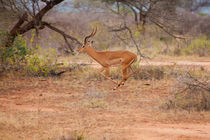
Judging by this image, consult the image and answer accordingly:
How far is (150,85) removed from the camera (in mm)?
10109

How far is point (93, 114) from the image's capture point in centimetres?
683

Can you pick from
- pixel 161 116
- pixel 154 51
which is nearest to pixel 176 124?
pixel 161 116

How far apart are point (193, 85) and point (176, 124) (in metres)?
1.39

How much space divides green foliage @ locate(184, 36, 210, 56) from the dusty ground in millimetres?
7850

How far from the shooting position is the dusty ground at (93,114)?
548cm

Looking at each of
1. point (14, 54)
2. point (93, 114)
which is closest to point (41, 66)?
point (14, 54)

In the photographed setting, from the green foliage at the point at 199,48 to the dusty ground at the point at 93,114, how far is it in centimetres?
785

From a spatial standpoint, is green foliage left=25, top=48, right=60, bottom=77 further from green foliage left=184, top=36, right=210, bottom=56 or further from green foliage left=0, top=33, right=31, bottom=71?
green foliage left=184, top=36, right=210, bottom=56

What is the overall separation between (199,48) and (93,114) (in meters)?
12.3

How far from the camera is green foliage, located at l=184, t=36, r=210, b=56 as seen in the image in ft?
57.9

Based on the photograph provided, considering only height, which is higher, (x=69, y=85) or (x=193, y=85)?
(x=193, y=85)

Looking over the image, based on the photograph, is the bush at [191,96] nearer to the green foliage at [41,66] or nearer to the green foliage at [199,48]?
the green foliage at [41,66]

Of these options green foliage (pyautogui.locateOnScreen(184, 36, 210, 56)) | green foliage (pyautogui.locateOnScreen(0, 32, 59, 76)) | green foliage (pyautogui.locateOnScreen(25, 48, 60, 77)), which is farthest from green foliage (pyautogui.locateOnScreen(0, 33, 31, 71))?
green foliage (pyautogui.locateOnScreen(184, 36, 210, 56))

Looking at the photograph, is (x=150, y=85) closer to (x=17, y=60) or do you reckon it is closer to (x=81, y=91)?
(x=81, y=91)
